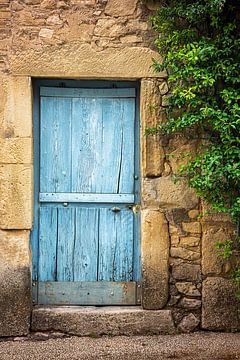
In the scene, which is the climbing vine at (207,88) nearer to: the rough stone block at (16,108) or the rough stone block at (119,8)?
the rough stone block at (119,8)

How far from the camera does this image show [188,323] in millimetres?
4715

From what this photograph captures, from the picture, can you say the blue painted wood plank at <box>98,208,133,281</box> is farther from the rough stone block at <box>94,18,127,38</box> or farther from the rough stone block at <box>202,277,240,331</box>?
the rough stone block at <box>94,18,127,38</box>

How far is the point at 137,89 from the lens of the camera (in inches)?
190

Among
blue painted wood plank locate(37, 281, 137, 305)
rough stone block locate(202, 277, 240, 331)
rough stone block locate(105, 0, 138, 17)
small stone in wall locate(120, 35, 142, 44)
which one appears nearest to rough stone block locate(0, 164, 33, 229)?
blue painted wood plank locate(37, 281, 137, 305)

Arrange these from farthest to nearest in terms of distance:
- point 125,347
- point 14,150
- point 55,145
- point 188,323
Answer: point 55,145
point 188,323
point 14,150
point 125,347

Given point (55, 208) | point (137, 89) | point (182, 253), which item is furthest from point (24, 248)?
point (137, 89)

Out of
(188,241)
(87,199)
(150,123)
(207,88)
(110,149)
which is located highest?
(207,88)

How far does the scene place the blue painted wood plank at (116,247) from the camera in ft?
15.9

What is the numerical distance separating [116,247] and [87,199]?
0.47 meters

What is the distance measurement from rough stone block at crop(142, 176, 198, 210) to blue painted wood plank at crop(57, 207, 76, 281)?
0.67 m

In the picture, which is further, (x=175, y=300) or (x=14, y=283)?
(x=175, y=300)

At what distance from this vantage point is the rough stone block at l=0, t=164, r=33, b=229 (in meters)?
4.61

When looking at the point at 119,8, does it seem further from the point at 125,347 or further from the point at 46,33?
the point at 125,347

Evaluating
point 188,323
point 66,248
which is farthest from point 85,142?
point 188,323
